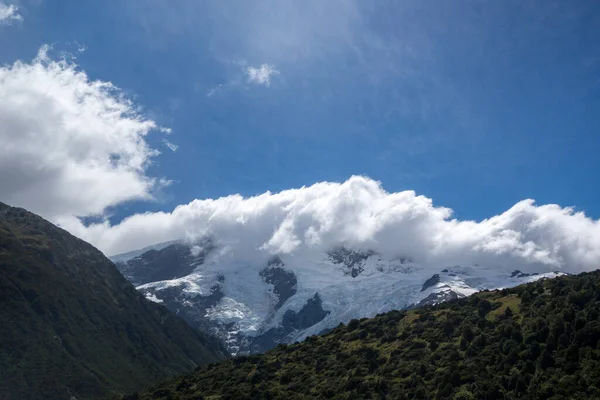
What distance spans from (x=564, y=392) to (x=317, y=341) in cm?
6154

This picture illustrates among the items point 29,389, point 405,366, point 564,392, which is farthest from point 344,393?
point 29,389

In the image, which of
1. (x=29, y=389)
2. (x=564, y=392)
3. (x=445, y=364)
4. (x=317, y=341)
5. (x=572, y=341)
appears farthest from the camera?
(x=29, y=389)

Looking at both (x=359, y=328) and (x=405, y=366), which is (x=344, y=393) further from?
(x=359, y=328)

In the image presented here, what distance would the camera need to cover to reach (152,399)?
10438cm

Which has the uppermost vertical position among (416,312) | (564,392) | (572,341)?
(416,312)

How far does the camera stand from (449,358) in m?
84.8

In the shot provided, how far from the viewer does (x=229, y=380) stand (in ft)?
346

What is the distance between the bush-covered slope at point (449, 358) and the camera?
70625mm

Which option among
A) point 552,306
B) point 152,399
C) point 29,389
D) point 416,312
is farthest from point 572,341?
point 29,389

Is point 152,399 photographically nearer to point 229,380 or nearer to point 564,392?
point 229,380

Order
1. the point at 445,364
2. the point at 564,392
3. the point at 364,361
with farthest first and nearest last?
1. the point at 364,361
2. the point at 445,364
3. the point at 564,392

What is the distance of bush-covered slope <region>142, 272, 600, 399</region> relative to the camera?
70625 mm

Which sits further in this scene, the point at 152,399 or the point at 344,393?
the point at 152,399

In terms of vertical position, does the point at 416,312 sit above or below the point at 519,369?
above
